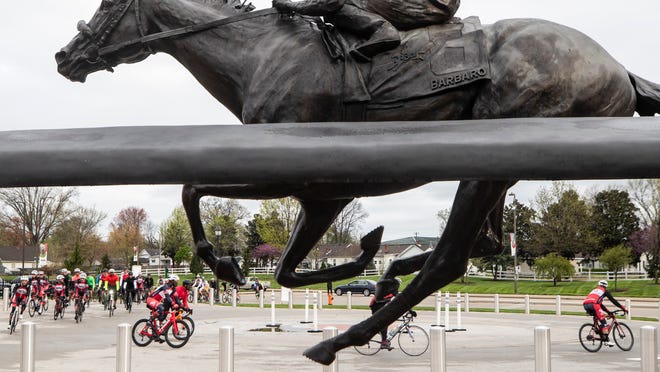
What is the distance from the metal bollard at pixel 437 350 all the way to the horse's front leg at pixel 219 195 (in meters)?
3.34

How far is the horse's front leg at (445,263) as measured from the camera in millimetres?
2785

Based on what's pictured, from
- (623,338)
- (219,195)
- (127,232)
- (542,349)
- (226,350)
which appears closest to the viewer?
(219,195)

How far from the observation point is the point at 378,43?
9.75 ft

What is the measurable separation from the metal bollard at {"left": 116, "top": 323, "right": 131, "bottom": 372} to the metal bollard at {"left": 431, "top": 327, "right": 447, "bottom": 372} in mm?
3190

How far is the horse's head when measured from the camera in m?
3.33

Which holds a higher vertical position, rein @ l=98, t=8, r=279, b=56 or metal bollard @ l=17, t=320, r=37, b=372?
rein @ l=98, t=8, r=279, b=56

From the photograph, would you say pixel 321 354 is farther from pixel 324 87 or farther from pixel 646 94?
pixel 646 94

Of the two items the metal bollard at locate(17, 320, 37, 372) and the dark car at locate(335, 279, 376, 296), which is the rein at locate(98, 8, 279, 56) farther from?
the dark car at locate(335, 279, 376, 296)

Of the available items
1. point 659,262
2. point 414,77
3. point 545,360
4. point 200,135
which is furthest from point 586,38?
point 659,262

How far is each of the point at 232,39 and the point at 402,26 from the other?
0.84m

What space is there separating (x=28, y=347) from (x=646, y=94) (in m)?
5.66

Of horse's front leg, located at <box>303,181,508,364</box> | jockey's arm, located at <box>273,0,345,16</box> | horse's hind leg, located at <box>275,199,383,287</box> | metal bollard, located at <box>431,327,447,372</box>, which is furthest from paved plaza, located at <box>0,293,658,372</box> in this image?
jockey's arm, located at <box>273,0,345,16</box>

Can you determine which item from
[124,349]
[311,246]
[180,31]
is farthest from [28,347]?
[180,31]

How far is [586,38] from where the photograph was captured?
9.36ft
